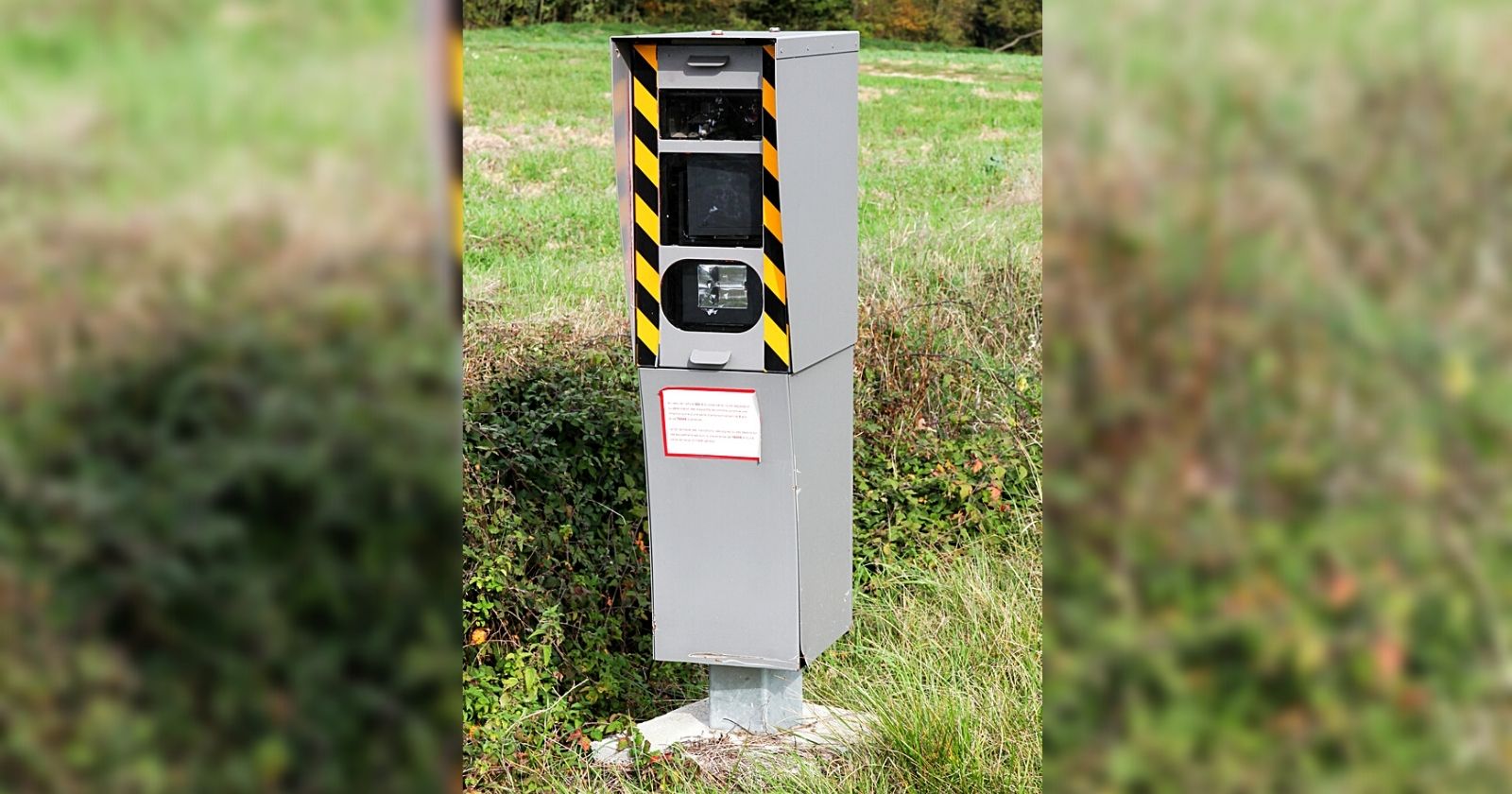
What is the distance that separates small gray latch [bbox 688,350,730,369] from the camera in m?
3.48

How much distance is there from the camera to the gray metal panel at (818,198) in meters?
3.40

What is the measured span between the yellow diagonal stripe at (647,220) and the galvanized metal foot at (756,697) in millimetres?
1261

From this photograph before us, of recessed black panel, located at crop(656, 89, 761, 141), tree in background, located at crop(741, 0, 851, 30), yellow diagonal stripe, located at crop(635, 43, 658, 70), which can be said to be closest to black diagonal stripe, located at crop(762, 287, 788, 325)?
recessed black panel, located at crop(656, 89, 761, 141)

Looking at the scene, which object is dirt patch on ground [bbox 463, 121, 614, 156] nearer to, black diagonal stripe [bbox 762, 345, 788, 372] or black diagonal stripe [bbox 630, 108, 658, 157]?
black diagonal stripe [bbox 630, 108, 658, 157]

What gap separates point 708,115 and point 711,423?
836mm

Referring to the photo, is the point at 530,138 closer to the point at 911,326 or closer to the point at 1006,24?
the point at 1006,24

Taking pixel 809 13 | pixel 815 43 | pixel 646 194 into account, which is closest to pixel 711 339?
pixel 646 194

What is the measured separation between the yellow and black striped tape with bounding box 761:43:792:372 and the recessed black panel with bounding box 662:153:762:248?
0.12 ft

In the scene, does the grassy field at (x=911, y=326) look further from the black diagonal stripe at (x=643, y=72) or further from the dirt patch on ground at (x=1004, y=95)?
the black diagonal stripe at (x=643, y=72)

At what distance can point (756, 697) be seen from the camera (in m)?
3.77
